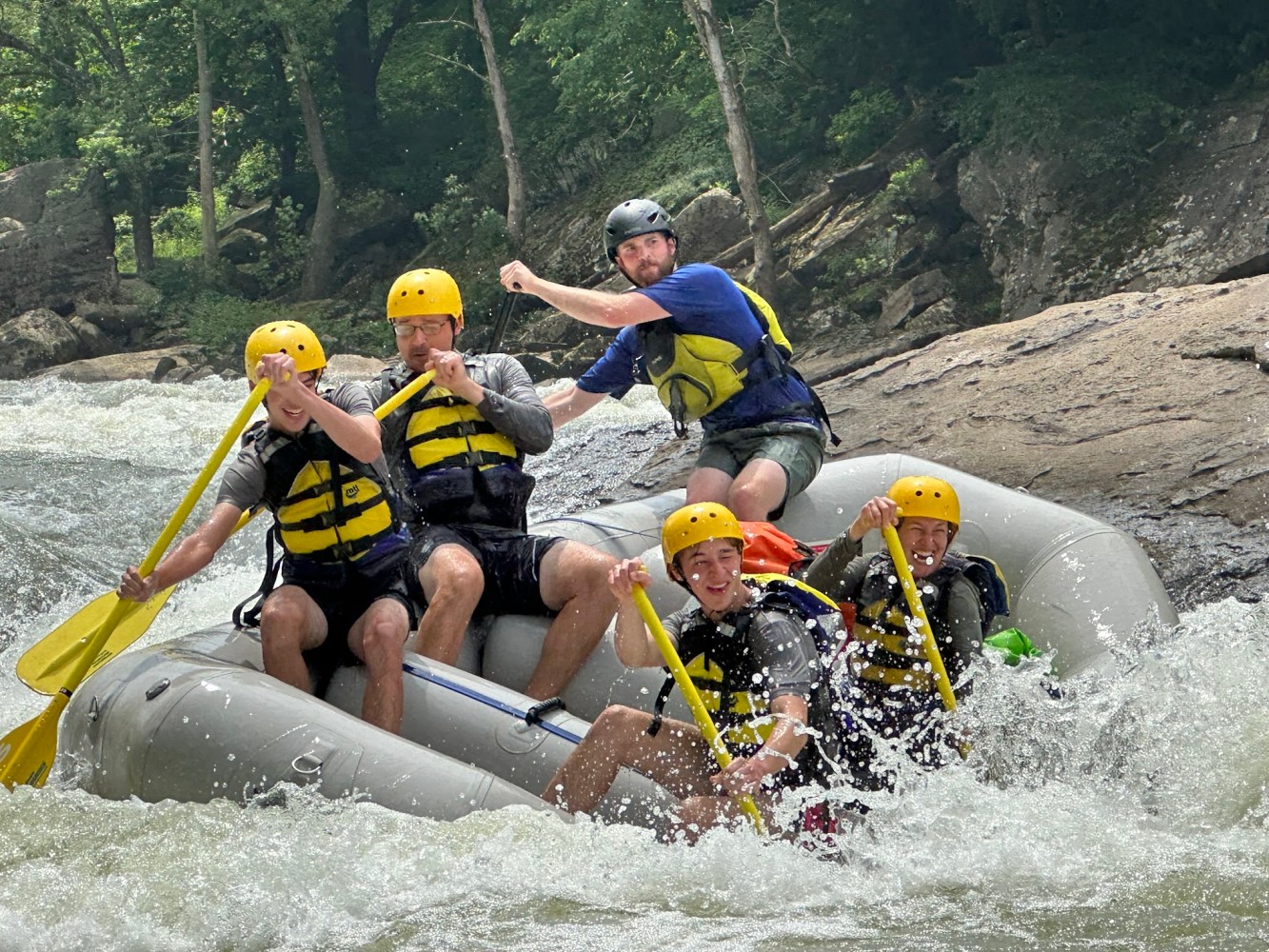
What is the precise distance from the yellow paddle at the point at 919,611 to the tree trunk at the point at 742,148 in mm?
13534

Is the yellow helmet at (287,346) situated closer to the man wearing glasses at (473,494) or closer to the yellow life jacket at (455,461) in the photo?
the man wearing glasses at (473,494)

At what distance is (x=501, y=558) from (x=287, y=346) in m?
0.94

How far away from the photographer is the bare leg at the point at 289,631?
4680 millimetres

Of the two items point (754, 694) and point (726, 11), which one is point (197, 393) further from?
point (754, 694)

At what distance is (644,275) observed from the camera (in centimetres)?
554

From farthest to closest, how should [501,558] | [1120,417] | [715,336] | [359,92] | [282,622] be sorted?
[359,92] < [1120,417] < [715,336] < [501,558] < [282,622]

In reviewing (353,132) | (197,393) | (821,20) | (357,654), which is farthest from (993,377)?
(353,132)

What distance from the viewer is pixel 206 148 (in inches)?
939

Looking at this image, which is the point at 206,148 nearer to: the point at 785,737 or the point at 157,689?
the point at 157,689

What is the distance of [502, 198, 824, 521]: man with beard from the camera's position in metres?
5.42

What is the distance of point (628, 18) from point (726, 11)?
132cm

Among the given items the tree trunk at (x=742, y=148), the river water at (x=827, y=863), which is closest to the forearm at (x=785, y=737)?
the river water at (x=827, y=863)

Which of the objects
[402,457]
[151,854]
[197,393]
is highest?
[402,457]

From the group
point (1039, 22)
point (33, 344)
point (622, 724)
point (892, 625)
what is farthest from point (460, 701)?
point (33, 344)
